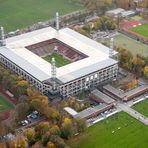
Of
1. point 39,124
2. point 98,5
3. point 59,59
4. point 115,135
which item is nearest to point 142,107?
point 115,135

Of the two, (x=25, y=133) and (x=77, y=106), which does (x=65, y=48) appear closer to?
(x=77, y=106)

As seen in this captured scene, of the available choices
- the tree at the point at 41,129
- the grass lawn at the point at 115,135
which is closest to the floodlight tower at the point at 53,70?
the grass lawn at the point at 115,135

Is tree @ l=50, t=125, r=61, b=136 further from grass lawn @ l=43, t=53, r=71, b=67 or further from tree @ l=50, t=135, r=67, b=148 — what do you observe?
grass lawn @ l=43, t=53, r=71, b=67

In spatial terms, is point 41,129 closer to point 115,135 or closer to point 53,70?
point 115,135

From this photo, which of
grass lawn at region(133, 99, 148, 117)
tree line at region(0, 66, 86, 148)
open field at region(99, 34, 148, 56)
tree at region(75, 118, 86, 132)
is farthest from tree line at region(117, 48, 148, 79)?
tree at region(75, 118, 86, 132)

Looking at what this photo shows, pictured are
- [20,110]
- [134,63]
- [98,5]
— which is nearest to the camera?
[20,110]
